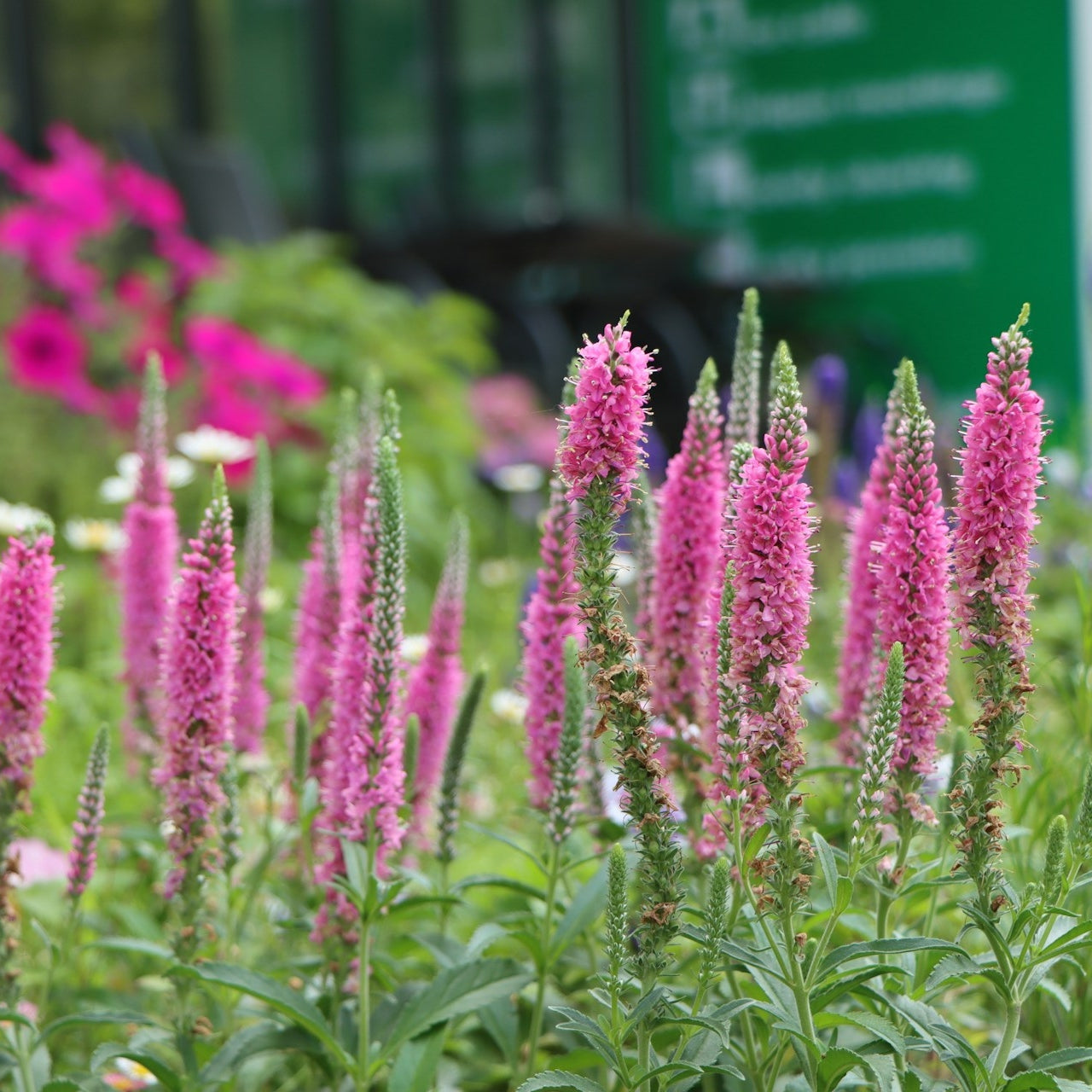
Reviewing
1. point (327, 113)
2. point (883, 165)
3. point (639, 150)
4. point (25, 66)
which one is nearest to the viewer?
point (25, 66)

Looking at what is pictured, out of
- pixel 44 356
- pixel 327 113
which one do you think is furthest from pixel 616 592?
pixel 327 113

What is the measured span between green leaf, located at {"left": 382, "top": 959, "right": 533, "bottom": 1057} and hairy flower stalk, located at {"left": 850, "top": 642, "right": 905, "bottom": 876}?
53cm

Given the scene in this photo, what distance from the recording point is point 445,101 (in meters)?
12.1

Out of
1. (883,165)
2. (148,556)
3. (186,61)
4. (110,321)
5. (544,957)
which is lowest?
(544,957)

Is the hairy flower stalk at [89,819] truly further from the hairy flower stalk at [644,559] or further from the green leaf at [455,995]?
the hairy flower stalk at [644,559]

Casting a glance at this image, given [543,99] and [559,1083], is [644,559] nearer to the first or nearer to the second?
[559,1083]

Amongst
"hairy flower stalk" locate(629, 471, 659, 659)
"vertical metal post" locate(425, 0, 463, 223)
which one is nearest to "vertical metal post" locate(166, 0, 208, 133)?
"vertical metal post" locate(425, 0, 463, 223)

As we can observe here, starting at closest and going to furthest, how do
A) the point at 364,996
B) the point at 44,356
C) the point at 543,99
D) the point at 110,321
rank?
the point at 364,996 < the point at 44,356 < the point at 110,321 < the point at 543,99

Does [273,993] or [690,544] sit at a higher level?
[690,544]

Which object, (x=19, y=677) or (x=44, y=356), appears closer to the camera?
(x=19, y=677)

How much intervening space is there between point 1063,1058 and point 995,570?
0.51m

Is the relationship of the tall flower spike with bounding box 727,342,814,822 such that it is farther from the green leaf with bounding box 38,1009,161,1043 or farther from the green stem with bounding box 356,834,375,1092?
the green leaf with bounding box 38,1009,161,1043

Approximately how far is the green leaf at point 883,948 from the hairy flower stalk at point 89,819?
0.93 meters

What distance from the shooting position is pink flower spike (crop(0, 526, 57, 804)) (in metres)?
1.83
